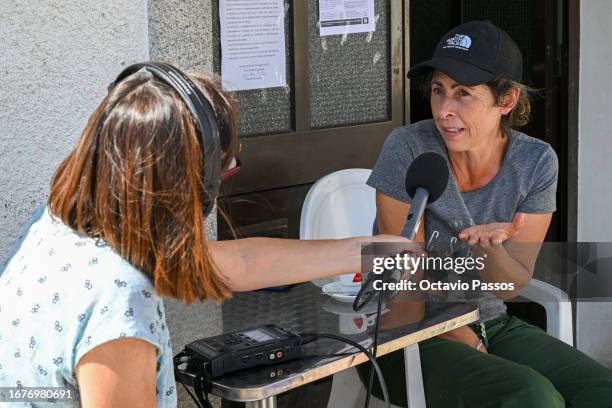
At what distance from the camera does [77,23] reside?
8.82 feet

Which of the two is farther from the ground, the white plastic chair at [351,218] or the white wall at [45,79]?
the white wall at [45,79]

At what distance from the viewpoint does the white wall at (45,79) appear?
2.58 m

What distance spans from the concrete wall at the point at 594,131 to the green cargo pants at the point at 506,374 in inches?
74.5

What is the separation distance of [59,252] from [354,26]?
238cm

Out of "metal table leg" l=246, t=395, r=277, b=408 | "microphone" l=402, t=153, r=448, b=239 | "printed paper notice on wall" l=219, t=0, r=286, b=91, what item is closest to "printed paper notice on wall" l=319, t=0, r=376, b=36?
"printed paper notice on wall" l=219, t=0, r=286, b=91

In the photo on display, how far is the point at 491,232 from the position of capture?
2793mm

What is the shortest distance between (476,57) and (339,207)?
79 cm

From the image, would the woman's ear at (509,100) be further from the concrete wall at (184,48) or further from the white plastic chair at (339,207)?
the concrete wall at (184,48)

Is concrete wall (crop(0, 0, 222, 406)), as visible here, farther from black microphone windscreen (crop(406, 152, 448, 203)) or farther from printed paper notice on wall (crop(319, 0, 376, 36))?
printed paper notice on wall (crop(319, 0, 376, 36))

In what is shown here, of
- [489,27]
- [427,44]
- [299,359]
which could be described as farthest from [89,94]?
[427,44]

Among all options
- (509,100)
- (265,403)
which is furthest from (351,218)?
(265,403)

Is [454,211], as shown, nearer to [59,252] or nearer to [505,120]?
[505,120]

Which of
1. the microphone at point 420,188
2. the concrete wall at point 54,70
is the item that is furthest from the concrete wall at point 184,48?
the microphone at point 420,188

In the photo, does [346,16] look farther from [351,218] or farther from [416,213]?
[416,213]
